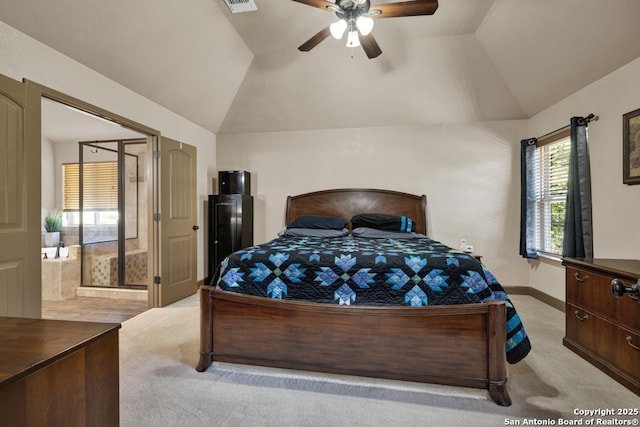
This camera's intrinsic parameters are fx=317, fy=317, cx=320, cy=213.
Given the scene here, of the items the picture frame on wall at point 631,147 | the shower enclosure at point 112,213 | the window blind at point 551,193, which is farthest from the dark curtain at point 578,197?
the shower enclosure at point 112,213

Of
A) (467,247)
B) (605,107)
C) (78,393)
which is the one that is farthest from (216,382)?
(605,107)

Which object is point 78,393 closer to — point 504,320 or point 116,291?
point 504,320

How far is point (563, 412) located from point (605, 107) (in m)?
2.69

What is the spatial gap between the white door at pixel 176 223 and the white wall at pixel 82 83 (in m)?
0.24

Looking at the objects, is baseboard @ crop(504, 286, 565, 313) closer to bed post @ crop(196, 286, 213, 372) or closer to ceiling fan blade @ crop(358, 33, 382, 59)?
ceiling fan blade @ crop(358, 33, 382, 59)

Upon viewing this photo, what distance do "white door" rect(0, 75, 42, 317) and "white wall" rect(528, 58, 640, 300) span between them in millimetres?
4694

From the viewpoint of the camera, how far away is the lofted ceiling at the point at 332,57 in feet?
8.36

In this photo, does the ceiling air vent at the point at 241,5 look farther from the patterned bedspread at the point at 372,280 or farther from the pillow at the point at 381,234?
the pillow at the point at 381,234

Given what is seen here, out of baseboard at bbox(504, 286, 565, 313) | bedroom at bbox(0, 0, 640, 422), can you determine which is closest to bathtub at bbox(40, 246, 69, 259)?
bedroom at bbox(0, 0, 640, 422)

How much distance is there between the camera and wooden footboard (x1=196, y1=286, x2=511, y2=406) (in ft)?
6.22

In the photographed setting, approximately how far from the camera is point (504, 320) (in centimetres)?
185

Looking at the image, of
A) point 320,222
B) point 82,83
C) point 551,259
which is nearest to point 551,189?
point 551,259

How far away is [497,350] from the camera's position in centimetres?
185

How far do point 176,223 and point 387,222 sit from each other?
103 inches
